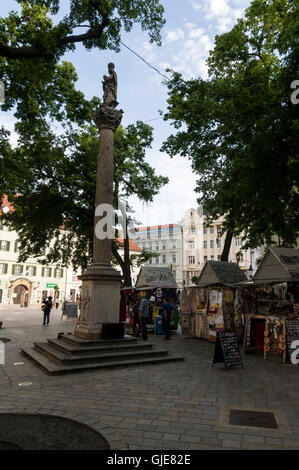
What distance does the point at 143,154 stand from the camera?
24859mm

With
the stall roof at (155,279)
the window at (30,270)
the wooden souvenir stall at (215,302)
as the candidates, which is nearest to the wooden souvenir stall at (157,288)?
the stall roof at (155,279)

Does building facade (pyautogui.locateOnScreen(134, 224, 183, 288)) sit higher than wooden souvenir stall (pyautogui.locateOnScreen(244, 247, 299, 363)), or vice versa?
building facade (pyautogui.locateOnScreen(134, 224, 183, 288))

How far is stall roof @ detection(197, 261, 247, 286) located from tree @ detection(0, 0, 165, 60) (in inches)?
355

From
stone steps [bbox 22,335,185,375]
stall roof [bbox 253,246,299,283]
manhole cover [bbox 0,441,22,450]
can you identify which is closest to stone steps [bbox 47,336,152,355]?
stone steps [bbox 22,335,185,375]

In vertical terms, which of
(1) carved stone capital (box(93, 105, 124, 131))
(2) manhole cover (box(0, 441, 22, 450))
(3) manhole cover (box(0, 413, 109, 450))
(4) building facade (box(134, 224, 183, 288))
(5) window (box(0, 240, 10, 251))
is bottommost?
(3) manhole cover (box(0, 413, 109, 450))

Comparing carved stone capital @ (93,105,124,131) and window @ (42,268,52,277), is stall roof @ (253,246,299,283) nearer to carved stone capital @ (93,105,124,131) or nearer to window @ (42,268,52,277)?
carved stone capital @ (93,105,124,131)

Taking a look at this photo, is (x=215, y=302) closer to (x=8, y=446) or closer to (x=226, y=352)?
(x=226, y=352)

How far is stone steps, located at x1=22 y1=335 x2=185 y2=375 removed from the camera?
8.35 metres

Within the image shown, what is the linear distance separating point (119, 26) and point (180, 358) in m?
10.2

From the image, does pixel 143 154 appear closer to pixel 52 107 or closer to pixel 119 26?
pixel 52 107

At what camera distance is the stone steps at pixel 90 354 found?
27.4 ft

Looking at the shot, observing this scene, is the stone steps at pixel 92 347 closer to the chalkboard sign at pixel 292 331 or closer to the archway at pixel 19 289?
the chalkboard sign at pixel 292 331

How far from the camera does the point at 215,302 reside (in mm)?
13125

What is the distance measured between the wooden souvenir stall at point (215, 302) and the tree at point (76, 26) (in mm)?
9208
